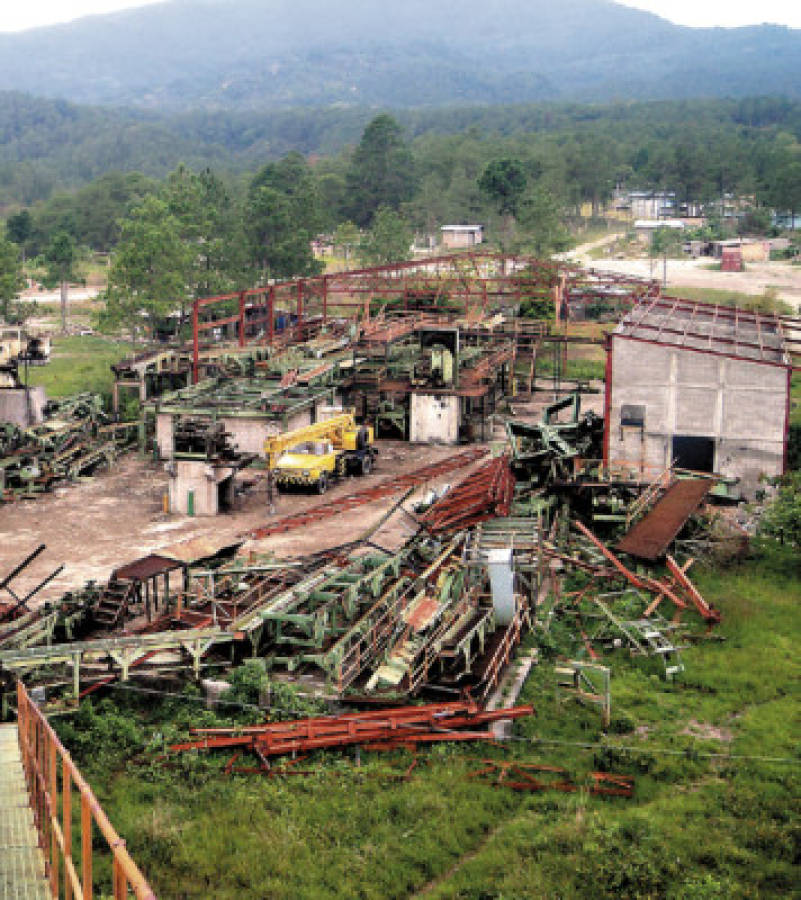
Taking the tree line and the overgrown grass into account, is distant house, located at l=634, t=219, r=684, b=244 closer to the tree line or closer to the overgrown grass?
the tree line

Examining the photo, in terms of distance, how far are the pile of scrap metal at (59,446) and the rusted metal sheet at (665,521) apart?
60.1 feet

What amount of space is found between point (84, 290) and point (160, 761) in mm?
77723

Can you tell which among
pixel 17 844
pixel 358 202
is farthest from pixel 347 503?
pixel 358 202

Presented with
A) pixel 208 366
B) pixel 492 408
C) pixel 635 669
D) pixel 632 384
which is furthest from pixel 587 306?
pixel 635 669

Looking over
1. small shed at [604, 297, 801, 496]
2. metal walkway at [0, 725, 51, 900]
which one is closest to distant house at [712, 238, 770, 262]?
small shed at [604, 297, 801, 496]

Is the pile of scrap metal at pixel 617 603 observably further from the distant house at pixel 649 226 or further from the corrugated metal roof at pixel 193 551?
the distant house at pixel 649 226

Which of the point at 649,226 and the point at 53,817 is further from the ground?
the point at 649,226

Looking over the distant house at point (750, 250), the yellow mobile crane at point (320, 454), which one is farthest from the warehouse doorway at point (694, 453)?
the distant house at point (750, 250)

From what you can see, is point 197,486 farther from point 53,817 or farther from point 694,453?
point 53,817

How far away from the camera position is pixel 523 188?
98.4 m

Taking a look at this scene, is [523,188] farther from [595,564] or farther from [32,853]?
[32,853]

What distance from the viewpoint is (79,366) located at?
185 ft

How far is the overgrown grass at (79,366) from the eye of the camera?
49.7m

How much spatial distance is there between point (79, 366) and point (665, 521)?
126 feet
